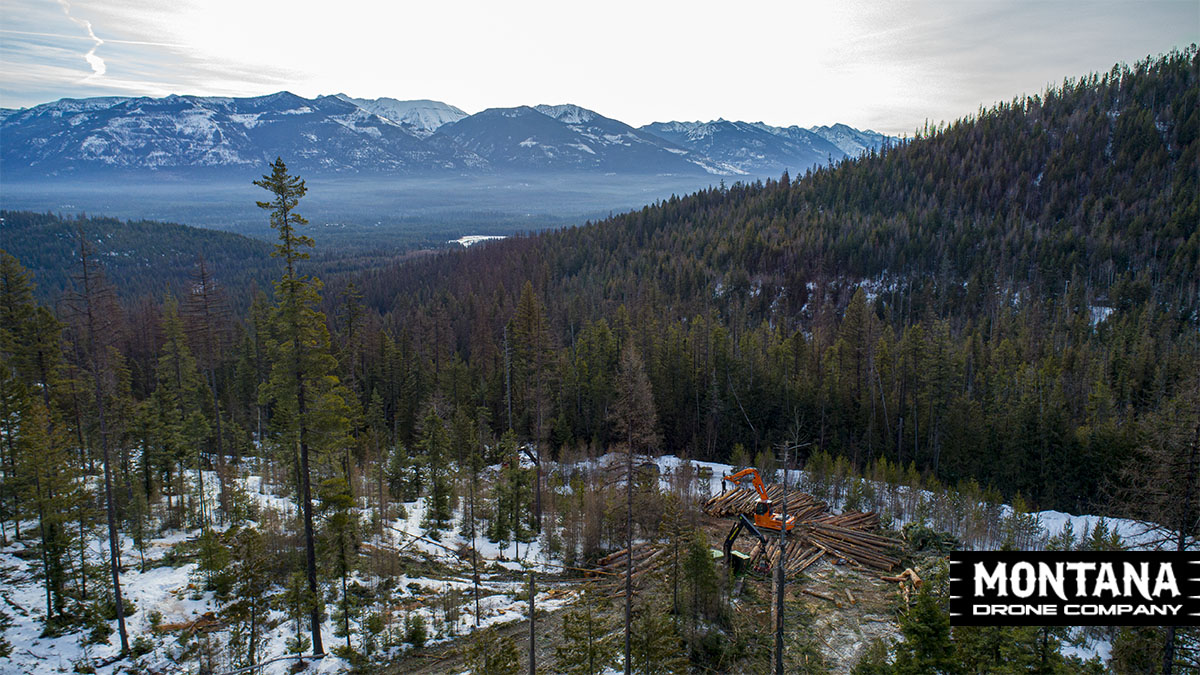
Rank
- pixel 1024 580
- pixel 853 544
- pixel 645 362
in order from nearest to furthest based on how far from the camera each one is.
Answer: pixel 1024 580
pixel 853 544
pixel 645 362

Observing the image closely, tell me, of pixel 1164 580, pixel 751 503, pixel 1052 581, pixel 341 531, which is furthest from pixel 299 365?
pixel 751 503

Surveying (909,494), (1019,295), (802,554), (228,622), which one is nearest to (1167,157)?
(1019,295)

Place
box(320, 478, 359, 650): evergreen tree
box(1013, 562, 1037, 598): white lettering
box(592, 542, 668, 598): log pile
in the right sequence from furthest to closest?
box(592, 542, 668, 598): log pile < box(320, 478, 359, 650): evergreen tree < box(1013, 562, 1037, 598): white lettering

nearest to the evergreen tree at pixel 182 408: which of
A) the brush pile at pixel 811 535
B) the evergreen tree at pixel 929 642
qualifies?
the brush pile at pixel 811 535

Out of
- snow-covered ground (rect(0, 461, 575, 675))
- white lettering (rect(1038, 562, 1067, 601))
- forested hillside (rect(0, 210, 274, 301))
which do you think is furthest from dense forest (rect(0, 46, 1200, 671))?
forested hillside (rect(0, 210, 274, 301))

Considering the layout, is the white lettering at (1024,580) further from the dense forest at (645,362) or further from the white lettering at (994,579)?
the dense forest at (645,362)

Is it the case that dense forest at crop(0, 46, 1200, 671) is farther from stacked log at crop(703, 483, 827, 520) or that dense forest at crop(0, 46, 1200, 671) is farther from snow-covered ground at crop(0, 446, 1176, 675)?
stacked log at crop(703, 483, 827, 520)

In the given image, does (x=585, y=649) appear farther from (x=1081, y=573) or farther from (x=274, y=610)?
(x=274, y=610)

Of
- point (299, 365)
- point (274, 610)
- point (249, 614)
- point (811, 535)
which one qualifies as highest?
point (299, 365)
